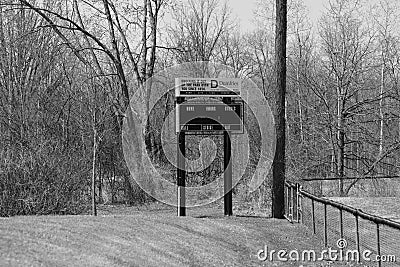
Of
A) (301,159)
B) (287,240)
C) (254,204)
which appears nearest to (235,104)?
(287,240)

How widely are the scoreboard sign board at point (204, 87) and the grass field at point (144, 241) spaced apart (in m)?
3.08

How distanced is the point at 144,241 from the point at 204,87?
5306 millimetres

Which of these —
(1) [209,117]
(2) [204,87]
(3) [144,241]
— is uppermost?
(2) [204,87]

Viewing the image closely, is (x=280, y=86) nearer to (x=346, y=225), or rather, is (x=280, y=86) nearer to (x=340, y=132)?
(x=346, y=225)

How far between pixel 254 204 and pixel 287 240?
730 centimetres

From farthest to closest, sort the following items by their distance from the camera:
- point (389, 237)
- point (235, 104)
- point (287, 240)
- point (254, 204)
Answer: point (254, 204)
point (235, 104)
point (287, 240)
point (389, 237)

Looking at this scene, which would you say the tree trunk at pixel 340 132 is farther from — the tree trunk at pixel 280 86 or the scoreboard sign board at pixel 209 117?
the scoreboard sign board at pixel 209 117

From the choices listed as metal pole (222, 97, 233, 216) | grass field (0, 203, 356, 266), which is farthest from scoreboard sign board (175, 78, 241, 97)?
grass field (0, 203, 356, 266)

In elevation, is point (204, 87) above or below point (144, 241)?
above

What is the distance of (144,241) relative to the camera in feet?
35.4

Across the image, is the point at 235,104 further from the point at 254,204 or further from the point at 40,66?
the point at 40,66

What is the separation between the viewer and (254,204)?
20.1 m

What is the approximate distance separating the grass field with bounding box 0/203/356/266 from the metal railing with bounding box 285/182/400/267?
1.17 feet

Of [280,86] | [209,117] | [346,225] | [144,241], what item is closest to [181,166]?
[209,117]
